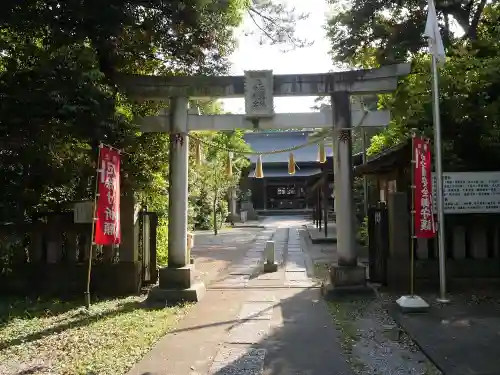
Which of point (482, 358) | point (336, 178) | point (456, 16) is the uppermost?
point (456, 16)

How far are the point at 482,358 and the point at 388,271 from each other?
12.2 feet

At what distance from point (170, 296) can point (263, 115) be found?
3.87 metres

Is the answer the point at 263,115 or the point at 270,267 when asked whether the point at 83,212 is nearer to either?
the point at 263,115

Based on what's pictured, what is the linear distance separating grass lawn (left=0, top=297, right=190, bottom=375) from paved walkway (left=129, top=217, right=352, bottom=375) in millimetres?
319

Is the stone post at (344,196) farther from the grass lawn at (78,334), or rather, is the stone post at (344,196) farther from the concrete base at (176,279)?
→ the grass lawn at (78,334)

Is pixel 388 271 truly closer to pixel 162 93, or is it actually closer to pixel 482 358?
pixel 482 358

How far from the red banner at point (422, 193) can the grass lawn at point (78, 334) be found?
4454 mm

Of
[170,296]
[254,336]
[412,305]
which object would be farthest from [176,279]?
[412,305]

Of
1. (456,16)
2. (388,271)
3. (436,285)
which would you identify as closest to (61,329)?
(388,271)

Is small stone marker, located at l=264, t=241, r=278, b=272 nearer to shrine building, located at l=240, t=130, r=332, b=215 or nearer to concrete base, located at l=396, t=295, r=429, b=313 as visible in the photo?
concrete base, located at l=396, t=295, r=429, b=313

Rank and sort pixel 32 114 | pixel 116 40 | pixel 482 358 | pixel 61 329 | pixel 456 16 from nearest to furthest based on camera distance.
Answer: pixel 482 358, pixel 61 329, pixel 32 114, pixel 116 40, pixel 456 16

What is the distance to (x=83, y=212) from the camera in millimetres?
8648

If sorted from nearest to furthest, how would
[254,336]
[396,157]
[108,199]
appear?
[254,336], [108,199], [396,157]

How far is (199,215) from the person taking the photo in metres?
27.8
